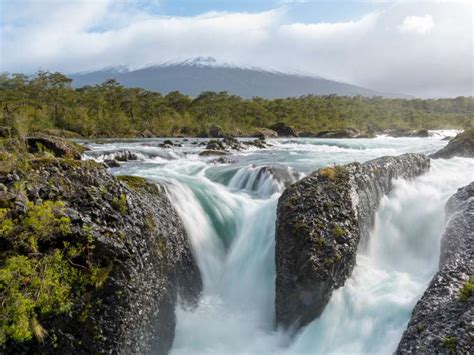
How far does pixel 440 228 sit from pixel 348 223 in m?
3.53

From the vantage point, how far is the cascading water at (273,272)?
877cm

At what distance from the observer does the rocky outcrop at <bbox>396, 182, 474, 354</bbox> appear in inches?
231

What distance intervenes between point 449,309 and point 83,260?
20.1ft

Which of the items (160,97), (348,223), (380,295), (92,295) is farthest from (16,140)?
(160,97)

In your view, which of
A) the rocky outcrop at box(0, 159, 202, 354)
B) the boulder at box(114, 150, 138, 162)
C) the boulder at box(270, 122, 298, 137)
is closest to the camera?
the rocky outcrop at box(0, 159, 202, 354)

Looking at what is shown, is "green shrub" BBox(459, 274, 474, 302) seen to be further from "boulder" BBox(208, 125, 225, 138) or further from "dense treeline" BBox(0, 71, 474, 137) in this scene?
"boulder" BBox(208, 125, 225, 138)

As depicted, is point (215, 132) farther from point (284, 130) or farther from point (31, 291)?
point (31, 291)

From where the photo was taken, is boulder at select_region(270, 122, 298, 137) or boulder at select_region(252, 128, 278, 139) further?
boulder at select_region(270, 122, 298, 137)

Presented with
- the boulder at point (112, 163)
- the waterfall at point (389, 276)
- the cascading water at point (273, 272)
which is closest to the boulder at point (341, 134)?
the boulder at point (112, 163)

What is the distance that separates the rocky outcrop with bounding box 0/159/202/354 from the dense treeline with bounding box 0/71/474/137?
43925mm

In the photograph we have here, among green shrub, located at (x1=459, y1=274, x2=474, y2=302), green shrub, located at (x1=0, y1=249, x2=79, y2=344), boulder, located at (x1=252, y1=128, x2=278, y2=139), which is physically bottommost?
green shrub, located at (x1=459, y1=274, x2=474, y2=302)

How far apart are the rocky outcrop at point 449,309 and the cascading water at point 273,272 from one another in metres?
1.21

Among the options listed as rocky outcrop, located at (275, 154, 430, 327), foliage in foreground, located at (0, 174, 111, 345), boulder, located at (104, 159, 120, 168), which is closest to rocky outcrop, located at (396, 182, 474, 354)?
rocky outcrop, located at (275, 154, 430, 327)

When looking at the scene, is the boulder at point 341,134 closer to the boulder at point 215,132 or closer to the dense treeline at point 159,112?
the dense treeline at point 159,112
